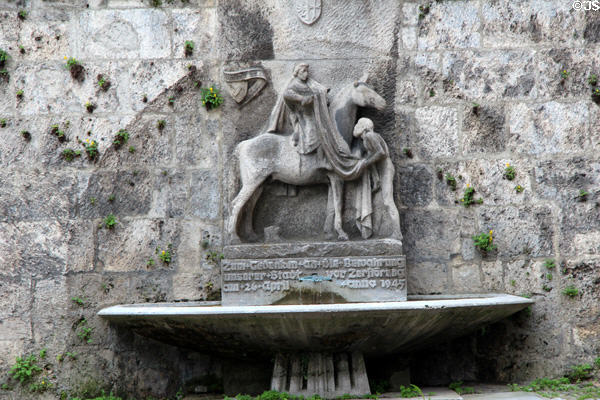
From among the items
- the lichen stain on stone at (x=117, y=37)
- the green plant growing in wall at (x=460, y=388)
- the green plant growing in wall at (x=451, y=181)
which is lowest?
the green plant growing in wall at (x=460, y=388)

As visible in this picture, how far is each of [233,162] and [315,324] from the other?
1.57m

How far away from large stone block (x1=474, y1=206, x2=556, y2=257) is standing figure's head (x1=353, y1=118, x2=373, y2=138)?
113cm

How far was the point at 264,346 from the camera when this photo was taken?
14.6 ft

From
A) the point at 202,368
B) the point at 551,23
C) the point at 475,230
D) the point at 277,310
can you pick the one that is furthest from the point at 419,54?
the point at 202,368

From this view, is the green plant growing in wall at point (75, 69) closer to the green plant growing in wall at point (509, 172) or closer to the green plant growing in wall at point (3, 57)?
the green plant growing in wall at point (3, 57)

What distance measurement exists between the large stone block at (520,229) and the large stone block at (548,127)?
0.48m

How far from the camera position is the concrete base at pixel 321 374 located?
14.8ft

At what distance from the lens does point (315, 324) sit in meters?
4.15

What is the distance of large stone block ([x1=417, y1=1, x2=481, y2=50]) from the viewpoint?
5332mm

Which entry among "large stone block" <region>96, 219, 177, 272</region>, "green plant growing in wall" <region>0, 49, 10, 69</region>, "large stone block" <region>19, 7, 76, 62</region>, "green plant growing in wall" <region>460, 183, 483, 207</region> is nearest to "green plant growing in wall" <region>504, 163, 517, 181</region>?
"green plant growing in wall" <region>460, 183, 483, 207</region>

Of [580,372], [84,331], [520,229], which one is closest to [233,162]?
[84,331]

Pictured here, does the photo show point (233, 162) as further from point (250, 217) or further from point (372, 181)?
point (372, 181)

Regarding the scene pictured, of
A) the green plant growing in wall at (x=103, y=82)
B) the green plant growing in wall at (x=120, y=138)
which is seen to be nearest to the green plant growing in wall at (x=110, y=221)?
the green plant growing in wall at (x=120, y=138)

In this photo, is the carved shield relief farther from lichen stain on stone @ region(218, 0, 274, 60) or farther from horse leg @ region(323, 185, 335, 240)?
horse leg @ region(323, 185, 335, 240)
